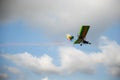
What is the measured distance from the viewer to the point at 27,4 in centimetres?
700

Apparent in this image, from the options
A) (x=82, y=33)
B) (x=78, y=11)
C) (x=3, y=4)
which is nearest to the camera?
(x=82, y=33)

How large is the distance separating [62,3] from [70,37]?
818 millimetres

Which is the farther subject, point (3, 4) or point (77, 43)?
point (3, 4)

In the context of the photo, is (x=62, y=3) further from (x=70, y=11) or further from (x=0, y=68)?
(x=0, y=68)

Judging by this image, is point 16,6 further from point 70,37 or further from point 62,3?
point 70,37

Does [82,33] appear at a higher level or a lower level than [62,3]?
lower

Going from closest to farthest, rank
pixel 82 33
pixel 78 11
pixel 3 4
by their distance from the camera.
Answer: pixel 82 33 → pixel 78 11 → pixel 3 4

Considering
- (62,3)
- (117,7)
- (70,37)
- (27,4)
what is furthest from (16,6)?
(117,7)

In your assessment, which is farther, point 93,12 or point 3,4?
point 3,4

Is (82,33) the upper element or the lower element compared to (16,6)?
lower

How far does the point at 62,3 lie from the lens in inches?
267

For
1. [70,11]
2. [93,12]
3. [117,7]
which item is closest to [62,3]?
[70,11]

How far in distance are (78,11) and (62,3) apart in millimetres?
400

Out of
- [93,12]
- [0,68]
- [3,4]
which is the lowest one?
[0,68]
